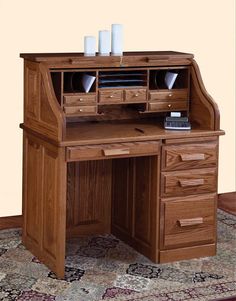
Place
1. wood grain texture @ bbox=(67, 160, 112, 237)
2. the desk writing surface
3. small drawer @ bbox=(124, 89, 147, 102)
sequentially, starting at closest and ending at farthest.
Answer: the desk writing surface, small drawer @ bbox=(124, 89, 147, 102), wood grain texture @ bbox=(67, 160, 112, 237)

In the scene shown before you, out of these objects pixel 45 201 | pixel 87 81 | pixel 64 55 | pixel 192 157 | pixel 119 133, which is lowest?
pixel 45 201

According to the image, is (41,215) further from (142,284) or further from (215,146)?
(215,146)

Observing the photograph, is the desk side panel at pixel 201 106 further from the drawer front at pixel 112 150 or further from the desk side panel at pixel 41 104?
the desk side panel at pixel 41 104

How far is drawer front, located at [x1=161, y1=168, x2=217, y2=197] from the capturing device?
4.84 m

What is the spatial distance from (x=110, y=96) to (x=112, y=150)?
17.5 inches

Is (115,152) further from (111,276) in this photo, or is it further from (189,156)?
(111,276)

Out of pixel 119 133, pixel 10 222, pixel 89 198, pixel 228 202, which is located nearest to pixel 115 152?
pixel 119 133

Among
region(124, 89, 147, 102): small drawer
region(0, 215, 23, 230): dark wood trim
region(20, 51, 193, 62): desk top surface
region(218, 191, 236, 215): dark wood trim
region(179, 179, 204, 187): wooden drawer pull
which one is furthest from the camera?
region(218, 191, 236, 215): dark wood trim

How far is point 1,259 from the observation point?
4.96 m

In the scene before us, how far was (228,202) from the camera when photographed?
6367 millimetres

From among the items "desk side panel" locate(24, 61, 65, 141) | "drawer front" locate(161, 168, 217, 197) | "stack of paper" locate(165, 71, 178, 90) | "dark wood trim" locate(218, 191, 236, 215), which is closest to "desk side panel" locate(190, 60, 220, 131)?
"stack of paper" locate(165, 71, 178, 90)

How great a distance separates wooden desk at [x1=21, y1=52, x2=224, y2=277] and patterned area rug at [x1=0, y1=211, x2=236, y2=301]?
0.29 ft

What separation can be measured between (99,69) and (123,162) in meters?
0.71

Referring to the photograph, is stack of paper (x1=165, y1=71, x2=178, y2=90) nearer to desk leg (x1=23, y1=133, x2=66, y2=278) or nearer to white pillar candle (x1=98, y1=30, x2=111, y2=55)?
white pillar candle (x1=98, y1=30, x2=111, y2=55)
